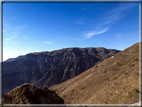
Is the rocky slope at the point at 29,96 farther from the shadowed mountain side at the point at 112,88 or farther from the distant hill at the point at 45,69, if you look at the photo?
the distant hill at the point at 45,69


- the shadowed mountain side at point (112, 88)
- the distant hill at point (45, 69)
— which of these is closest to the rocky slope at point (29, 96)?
the shadowed mountain side at point (112, 88)

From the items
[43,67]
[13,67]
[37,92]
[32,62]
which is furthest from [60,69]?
[37,92]

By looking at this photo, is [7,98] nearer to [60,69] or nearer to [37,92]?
[37,92]

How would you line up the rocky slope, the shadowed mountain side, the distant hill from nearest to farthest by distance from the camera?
the rocky slope, the shadowed mountain side, the distant hill

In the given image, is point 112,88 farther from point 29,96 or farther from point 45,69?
point 45,69

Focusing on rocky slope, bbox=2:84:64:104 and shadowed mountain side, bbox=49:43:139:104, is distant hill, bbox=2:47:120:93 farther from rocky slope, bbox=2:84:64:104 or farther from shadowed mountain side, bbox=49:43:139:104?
rocky slope, bbox=2:84:64:104

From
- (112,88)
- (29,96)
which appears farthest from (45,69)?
(29,96)

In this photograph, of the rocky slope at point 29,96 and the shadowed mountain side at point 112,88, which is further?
the shadowed mountain side at point 112,88

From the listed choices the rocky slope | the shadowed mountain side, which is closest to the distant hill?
the shadowed mountain side
